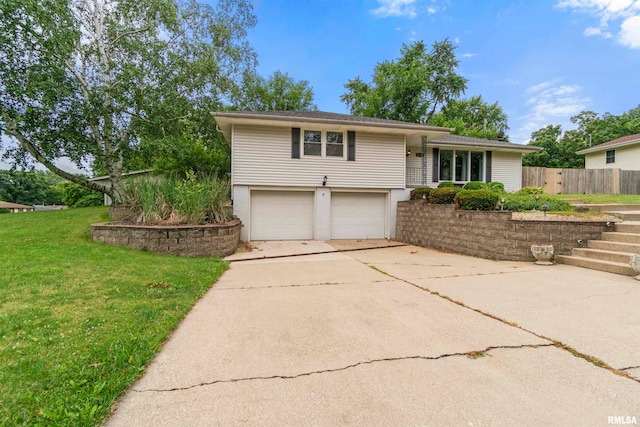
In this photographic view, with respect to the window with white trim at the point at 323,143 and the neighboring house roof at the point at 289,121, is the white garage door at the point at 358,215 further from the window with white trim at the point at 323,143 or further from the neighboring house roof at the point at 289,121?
the neighboring house roof at the point at 289,121

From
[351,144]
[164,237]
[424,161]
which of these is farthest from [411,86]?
[164,237]

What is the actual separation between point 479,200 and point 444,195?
136 cm

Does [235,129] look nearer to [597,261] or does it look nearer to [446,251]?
[446,251]

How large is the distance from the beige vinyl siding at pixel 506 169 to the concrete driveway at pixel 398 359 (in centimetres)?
1113

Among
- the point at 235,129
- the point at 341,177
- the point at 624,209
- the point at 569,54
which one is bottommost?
the point at 624,209

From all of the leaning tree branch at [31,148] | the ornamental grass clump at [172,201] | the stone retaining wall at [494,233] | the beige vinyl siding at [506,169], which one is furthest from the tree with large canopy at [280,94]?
the stone retaining wall at [494,233]

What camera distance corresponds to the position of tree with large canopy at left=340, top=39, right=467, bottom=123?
22.9 m

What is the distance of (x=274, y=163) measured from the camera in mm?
10578

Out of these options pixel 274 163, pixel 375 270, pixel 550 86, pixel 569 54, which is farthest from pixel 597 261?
pixel 550 86

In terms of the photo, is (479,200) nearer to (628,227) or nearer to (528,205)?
(528,205)

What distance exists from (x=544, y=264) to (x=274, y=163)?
27.0 feet

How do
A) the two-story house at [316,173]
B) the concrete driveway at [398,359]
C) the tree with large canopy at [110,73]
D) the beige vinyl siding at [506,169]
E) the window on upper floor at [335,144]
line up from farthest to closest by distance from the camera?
the beige vinyl siding at [506,169], the window on upper floor at [335,144], the two-story house at [316,173], the tree with large canopy at [110,73], the concrete driveway at [398,359]

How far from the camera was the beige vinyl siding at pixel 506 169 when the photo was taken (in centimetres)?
1447

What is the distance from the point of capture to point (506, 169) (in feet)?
47.9
